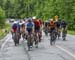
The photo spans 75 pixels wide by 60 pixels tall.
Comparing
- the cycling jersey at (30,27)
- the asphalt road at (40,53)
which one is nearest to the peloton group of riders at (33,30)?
the cycling jersey at (30,27)

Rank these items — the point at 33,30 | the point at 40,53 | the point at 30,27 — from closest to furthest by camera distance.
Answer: the point at 40,53, the point at 30,27, the point at 33,30

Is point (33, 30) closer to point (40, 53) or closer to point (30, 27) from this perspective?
point (30, 27)

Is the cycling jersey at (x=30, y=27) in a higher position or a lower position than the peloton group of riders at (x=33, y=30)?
higher

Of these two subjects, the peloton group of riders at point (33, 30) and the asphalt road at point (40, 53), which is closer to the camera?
the asphalt road at point (40, 53)

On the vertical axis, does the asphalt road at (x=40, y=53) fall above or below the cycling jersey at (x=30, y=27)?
below

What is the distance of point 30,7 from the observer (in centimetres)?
12294

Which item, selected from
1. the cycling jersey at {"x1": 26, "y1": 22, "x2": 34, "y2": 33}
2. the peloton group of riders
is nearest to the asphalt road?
the peloton group of riders

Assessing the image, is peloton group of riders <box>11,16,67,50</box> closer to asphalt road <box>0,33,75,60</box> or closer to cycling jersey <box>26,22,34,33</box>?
cycling jersey <box>26,22,34,33</box>

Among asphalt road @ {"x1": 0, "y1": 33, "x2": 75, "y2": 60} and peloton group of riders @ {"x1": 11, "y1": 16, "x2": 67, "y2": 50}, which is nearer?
asphalt road @ {"x1": 0, "y1": 33, "x2": 75, "y2": 60}

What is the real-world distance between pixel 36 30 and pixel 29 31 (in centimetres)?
216

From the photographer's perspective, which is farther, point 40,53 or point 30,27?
point 30,27

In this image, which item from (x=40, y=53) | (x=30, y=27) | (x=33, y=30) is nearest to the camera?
(x=40, y=53)

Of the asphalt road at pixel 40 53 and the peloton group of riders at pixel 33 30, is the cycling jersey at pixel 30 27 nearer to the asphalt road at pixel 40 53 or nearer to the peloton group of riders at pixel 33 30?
the peloton group of riders at pixel 33 30

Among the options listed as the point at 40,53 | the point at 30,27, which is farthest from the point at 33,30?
the point at 40,53
